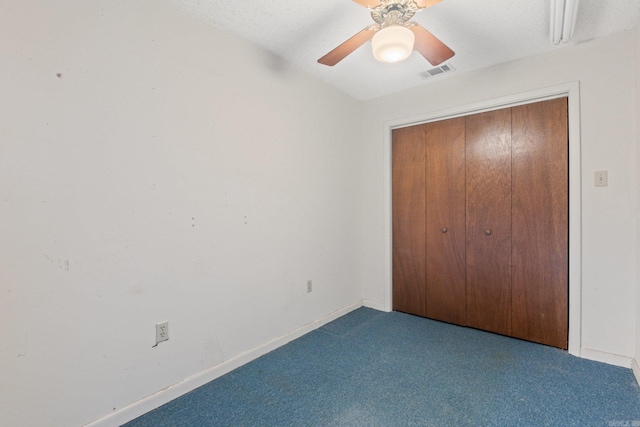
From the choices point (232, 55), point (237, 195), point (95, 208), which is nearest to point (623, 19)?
point (232, 55)

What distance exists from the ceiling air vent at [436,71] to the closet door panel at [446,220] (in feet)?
1.45

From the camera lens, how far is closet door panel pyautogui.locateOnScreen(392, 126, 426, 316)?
9.73ft

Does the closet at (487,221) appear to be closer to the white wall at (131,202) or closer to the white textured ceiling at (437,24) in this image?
the white textured ceiling at (437,24)

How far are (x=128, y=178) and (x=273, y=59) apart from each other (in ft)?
4.74

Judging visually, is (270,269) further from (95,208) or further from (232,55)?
(232,55)

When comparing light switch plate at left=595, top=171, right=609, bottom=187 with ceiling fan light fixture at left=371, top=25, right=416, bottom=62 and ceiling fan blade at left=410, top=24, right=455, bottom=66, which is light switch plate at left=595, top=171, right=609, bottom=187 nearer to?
ceiling fan blade at left=410, top=24, right=455, bottom=66

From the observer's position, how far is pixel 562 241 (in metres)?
2.25

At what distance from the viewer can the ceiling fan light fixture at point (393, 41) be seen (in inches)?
55.7

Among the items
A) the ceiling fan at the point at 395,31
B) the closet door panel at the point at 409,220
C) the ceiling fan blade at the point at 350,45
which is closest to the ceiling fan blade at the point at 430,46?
the ceiling fan at the point at 395,31

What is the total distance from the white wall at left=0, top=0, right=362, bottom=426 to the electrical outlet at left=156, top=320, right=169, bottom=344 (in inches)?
1.3

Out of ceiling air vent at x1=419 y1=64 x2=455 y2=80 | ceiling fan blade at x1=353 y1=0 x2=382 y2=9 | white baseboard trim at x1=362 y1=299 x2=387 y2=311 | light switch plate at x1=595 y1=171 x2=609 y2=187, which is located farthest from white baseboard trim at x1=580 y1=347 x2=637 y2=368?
ceiling fan blade at x1=353 y1=0 x2=382 y2=9

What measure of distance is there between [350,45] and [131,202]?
149 centimetres

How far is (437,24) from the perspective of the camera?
192cm

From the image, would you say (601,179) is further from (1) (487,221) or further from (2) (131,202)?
(2) (131,202)
